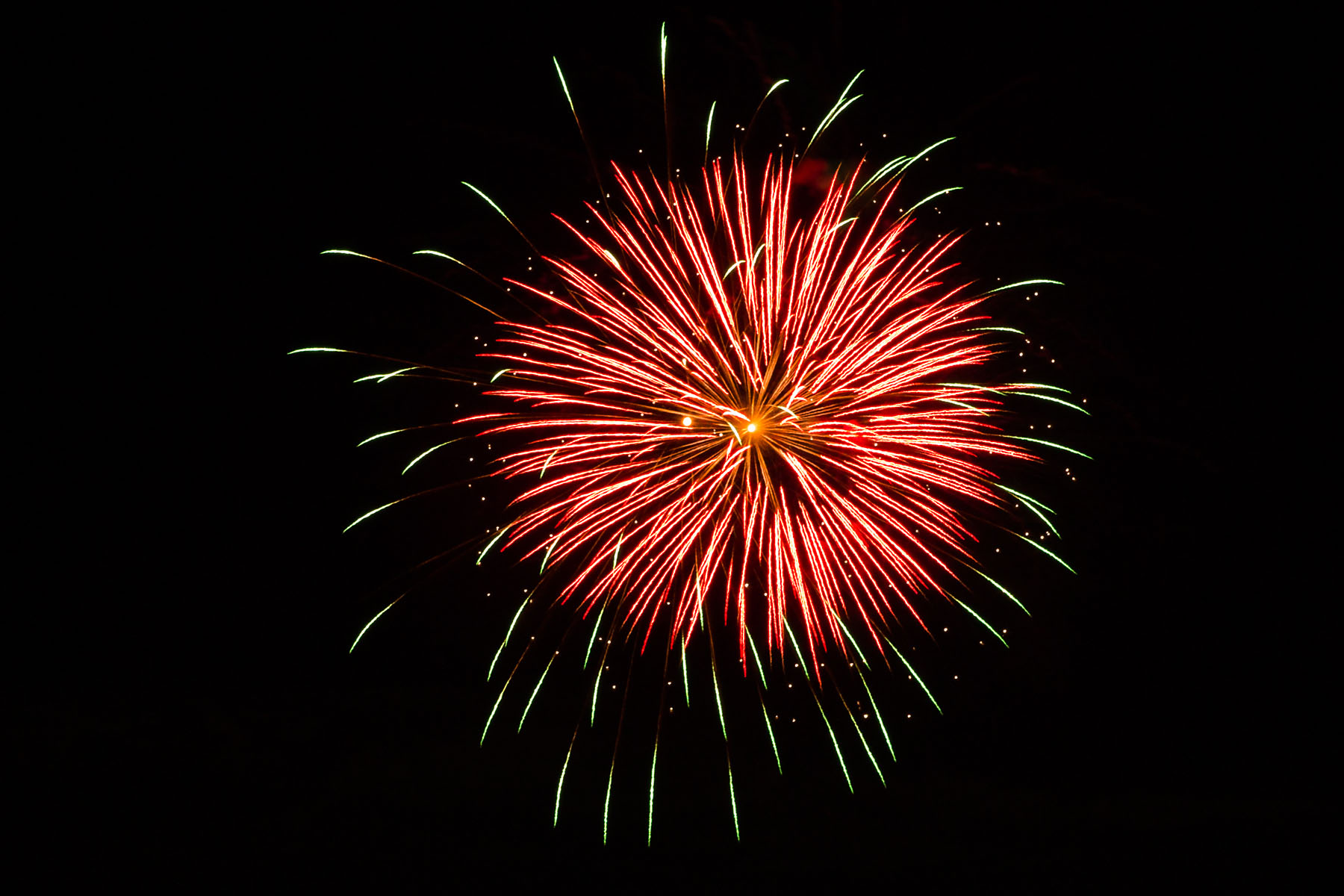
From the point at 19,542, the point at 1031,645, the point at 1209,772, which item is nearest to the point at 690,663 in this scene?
the point at 1031,645

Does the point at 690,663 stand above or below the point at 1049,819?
above

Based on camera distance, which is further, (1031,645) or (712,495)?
(1031,645)

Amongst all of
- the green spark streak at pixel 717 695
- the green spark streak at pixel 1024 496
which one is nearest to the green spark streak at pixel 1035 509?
the green spark streak at pixel 1024 496

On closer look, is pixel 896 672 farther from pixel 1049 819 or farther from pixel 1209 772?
pixel 1209 772

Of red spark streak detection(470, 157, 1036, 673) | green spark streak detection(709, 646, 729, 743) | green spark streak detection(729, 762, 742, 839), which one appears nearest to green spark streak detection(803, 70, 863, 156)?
red spark streak detection(470, 157, 1036, 673)

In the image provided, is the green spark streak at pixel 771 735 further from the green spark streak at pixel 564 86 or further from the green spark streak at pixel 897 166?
the green spark streak at pixel 564 86
